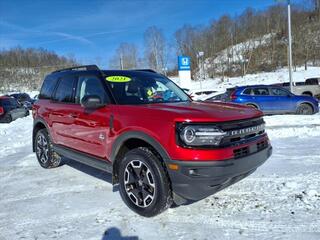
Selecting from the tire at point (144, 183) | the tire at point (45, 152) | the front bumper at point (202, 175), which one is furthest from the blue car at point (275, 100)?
the front bumper at point (202, 175)

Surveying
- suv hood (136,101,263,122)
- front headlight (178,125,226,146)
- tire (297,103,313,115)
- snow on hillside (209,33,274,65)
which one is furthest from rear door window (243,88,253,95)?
snow on hillside (209,33,274,65)

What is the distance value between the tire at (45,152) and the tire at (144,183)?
2.81 meters

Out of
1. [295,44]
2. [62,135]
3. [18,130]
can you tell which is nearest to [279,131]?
[62,135]

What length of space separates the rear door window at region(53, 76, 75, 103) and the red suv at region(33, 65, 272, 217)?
0.12 ft

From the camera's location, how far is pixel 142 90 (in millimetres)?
5234

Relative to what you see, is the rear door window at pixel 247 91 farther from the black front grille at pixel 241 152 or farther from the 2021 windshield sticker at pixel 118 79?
the black front grille at pixel 241 152

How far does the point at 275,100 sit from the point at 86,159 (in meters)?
12.3

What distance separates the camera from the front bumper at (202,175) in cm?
377

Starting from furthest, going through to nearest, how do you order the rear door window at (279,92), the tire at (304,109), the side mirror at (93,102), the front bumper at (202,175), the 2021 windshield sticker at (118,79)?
the rear door window at (279,92) → the tire at (304,109) → the 2021 windshield sticker at (118,79) → the side mirror at (93,102) → the front bumper at (202,175)

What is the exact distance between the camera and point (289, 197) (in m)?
4.68

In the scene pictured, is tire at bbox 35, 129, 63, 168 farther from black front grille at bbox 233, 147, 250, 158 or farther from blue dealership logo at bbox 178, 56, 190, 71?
blue dealership logo at bbox 178, 56, 190, 71

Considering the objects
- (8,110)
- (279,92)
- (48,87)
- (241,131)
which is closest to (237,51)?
(279,92)

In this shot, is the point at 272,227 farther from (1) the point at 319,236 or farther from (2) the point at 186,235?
(2) the point at 186,235

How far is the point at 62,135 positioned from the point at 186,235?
3299 millimetres
